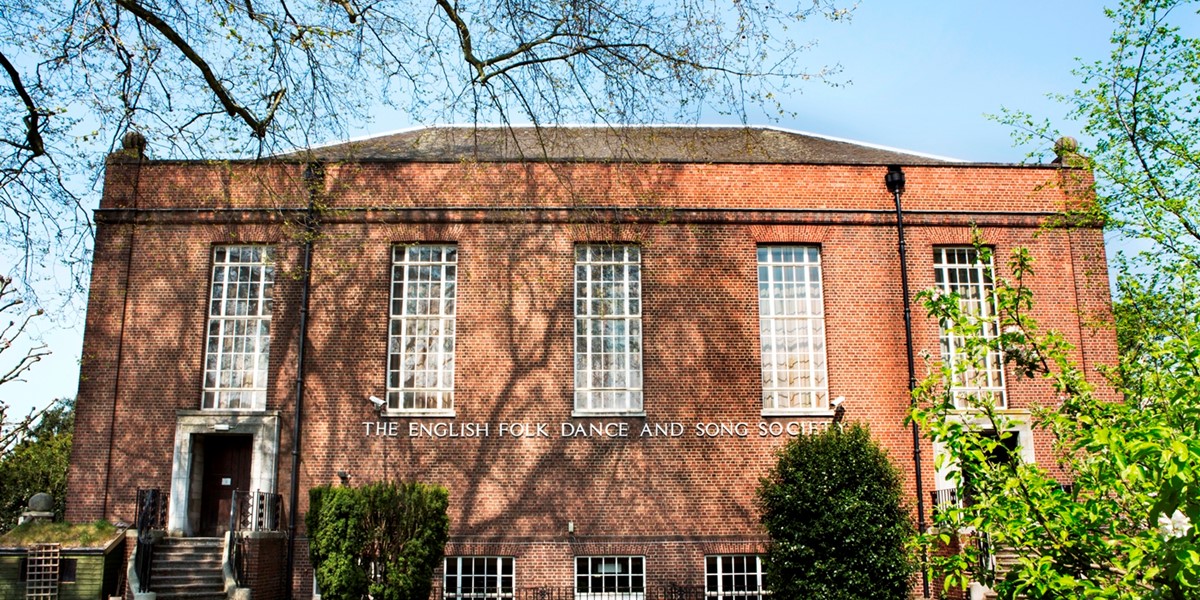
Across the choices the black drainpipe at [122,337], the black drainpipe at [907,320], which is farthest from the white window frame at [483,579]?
the black drainpipe at [907,320]

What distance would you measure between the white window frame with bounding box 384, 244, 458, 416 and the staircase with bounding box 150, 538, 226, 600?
3751 mm

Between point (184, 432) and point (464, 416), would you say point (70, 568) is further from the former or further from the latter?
point (464, 416)

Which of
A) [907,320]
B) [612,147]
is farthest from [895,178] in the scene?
[612,147]

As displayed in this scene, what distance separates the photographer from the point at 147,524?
1603cm

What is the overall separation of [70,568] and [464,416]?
6688mm

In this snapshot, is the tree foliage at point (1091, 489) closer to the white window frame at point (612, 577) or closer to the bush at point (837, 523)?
the bush at point (837, 523)

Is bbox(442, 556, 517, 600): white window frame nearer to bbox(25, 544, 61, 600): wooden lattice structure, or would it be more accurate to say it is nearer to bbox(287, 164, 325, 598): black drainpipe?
bbox(287, 164, 325, 598): black drainpipe

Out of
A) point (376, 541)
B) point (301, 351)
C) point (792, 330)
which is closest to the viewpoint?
point (376, 541)

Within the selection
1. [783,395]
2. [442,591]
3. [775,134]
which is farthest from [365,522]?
[775,134]

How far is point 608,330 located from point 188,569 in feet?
26.6

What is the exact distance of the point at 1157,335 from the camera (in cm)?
1766

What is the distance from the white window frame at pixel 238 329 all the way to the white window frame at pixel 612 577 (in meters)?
6.51

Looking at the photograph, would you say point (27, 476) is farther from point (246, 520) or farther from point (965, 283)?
point (965, 283)

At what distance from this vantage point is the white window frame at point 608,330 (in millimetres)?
17797
